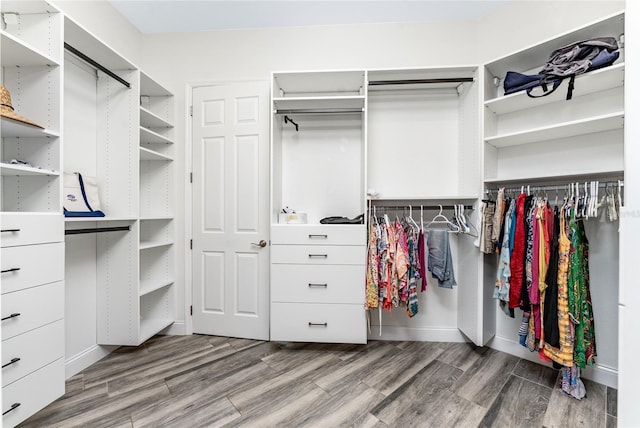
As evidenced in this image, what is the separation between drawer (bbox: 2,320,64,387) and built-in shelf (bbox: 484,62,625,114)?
9.88ft

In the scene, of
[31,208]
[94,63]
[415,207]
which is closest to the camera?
[31,208]

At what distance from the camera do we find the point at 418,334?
7.77 ft

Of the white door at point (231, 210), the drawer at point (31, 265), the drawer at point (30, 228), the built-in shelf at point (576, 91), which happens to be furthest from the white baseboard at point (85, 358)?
the built-in shelf at point (576, 91)

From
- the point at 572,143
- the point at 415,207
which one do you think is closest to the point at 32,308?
the point at 415,207

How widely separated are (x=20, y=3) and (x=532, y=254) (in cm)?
312

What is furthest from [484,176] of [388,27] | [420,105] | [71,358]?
[71,358]

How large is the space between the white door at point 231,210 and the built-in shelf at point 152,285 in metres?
0.23

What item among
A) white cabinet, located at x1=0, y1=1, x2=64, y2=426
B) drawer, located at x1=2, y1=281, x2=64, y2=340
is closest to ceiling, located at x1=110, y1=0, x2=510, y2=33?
white cabinet, located at x1=0, y1=1, x2=64, y2=426

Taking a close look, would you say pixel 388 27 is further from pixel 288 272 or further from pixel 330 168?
pixel 288 272

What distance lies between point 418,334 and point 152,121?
2972 millimetres

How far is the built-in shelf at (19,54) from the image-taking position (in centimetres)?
122

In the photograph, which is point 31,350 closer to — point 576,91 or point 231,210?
point 231,210

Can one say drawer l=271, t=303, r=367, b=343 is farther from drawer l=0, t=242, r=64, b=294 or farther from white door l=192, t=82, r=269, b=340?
drawer l=0, t=242, r=64, b=294

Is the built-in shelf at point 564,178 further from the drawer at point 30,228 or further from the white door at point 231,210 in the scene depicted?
the drawer at point 30,228
